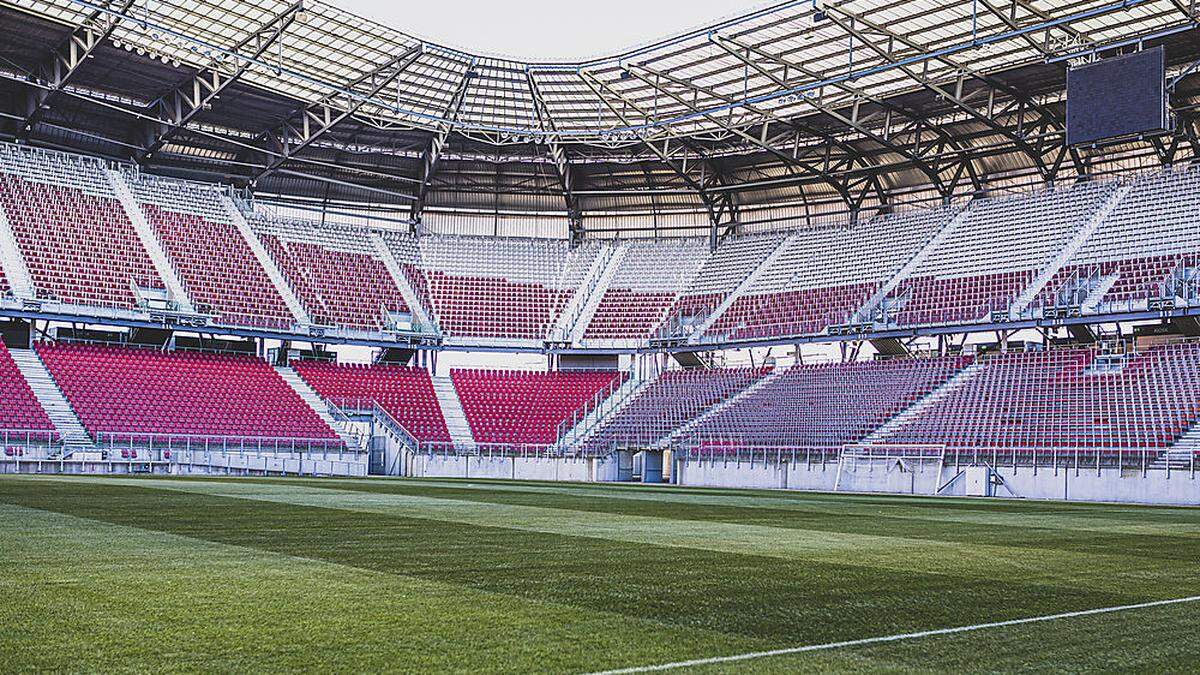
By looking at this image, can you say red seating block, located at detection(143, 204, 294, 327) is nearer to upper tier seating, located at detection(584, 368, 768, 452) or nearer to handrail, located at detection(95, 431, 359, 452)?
handrail, located at detection(95, 431, 359, 452)

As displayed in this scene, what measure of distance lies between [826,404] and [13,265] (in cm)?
3452

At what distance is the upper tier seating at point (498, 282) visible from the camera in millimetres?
62031

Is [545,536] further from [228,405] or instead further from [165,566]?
[228,405]

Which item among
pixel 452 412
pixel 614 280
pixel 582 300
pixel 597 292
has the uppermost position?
pixel 614 280

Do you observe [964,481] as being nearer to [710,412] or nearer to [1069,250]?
[710,412]

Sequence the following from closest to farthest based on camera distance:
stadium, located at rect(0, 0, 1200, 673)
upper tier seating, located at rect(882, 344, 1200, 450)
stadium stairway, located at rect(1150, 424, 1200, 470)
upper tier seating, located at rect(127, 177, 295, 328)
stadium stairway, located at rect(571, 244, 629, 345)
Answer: stadium, located at rect(0, 0, 1200, 673), stadium stairway, located at rect(1150, 424, 1200, 470), upper tier seating, located at rect(882, 344, 1200, 450), upper tier seating, located at rect(127, 177, 295, 328), stadium stairway, located at rect(571, 244, 629, 345)

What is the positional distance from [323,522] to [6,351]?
126ft

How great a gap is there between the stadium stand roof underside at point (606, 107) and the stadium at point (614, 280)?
0.24 meters

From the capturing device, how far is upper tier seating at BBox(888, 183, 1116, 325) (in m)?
51.1

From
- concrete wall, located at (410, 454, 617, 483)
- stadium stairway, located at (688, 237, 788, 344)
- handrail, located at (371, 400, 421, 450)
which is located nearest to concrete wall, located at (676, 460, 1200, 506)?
concrete wall, located at (410, 454, 617, 483)

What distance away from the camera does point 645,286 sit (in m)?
64.4

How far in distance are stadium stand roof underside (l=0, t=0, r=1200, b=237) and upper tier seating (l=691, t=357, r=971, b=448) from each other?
1034cm

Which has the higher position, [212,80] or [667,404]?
[212,80]

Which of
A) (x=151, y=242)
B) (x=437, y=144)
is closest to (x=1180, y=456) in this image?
(x=437, y=144)
